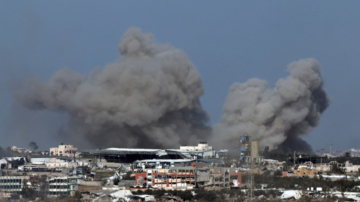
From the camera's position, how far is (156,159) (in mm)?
43031

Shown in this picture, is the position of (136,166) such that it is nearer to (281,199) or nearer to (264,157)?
(264,157)

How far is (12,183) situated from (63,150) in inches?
807

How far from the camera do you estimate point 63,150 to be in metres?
51.8

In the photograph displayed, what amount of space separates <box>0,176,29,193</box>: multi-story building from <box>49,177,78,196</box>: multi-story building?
4.74 feet

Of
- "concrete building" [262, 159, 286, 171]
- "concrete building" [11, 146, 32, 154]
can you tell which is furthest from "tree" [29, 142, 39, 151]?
"concrete building" [262, 159, 286, 171]

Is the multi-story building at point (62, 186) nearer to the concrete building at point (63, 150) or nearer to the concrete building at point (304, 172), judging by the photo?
the concrete building at point (304, 172)

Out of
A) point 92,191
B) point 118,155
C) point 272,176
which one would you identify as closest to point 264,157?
point 272,176

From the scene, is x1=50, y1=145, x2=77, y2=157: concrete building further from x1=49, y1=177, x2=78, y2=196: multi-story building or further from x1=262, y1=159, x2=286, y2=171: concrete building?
x1=49, y1=177, x2=78, y2=196: multi-story building

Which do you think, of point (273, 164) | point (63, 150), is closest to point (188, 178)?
point (273, 164)

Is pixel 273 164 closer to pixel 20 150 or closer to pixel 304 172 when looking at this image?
pixel 304 172

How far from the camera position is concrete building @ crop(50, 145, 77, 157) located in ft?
165

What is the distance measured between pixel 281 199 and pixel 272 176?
5356 millimetres

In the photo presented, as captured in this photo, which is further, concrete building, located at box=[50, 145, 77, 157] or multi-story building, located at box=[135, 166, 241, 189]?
concrete building, located at box=[50, 145, 77, 157]

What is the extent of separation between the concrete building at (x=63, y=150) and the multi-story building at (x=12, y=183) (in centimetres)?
1765
